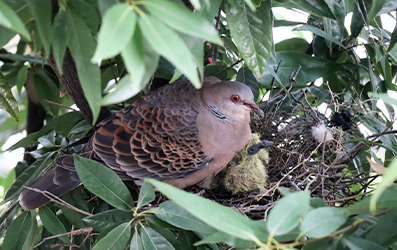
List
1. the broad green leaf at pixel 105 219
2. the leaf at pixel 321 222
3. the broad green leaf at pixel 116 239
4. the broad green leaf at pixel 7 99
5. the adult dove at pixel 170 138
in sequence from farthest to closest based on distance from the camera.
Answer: the adult dove at pixel 170 138, the broad green leaf at pixel 7 99, the broad green leaf at pixel 105 219, the broad green leaf at pixel 116 239, the leaf at pixel 321 222

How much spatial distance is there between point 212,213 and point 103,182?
44 cm

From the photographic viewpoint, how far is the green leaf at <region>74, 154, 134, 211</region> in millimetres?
867

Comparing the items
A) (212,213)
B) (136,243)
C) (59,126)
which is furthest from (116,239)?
(59,126)

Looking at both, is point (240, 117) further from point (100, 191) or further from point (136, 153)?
point (100, 191)

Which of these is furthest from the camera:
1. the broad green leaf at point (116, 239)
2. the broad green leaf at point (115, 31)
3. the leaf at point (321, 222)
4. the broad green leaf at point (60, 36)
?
the broad green leaf at point (116, 239)

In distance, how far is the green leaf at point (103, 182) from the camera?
0.87 m

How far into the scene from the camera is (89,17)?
0.73m

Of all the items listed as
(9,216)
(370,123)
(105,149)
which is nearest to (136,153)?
(105,149)

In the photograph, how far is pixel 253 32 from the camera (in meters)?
0.97

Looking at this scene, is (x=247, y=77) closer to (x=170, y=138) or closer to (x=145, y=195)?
(x=170, y=138)

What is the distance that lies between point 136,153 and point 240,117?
0.40m

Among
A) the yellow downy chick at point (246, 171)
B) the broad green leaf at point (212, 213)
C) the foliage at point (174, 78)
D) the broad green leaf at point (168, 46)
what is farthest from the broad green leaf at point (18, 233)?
the broad green leaf at point (168, 46)

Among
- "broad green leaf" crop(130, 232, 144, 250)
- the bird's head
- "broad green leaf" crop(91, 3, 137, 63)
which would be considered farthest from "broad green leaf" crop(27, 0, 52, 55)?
the bird's head

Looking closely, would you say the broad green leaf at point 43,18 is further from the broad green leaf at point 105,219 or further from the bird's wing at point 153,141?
the bird's wing at point 153,141
